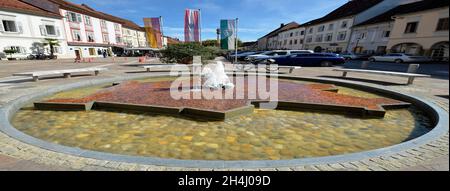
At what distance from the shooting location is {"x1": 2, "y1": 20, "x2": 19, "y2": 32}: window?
28.5 m

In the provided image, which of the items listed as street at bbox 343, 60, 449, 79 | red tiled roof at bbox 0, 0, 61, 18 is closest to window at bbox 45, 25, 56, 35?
red tiled roof at bbox 0, 0, 61, 18

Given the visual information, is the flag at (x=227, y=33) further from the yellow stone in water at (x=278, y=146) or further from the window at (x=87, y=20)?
the window at (x=87, y=20)

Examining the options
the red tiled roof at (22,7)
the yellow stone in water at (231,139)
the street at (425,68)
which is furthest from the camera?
the red tiled roof at (22,7)

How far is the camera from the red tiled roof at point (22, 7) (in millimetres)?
28062

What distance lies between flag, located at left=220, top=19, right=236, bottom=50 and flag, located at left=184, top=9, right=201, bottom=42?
275 cm

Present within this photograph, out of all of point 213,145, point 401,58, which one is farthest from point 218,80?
point 401,58

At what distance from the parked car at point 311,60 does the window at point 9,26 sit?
37.5 m

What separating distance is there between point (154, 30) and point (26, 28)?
941 inches

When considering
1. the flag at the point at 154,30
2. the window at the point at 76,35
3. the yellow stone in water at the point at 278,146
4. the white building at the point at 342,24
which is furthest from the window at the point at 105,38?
the yellow stone in water at the point at 278,146

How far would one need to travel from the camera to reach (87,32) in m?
42.5

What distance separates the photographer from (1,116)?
4.80m

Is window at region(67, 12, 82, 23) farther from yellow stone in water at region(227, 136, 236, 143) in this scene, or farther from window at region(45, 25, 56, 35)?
yellow stone in water at region(227, 136, 236, 143)

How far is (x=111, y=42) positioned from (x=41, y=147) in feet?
184
